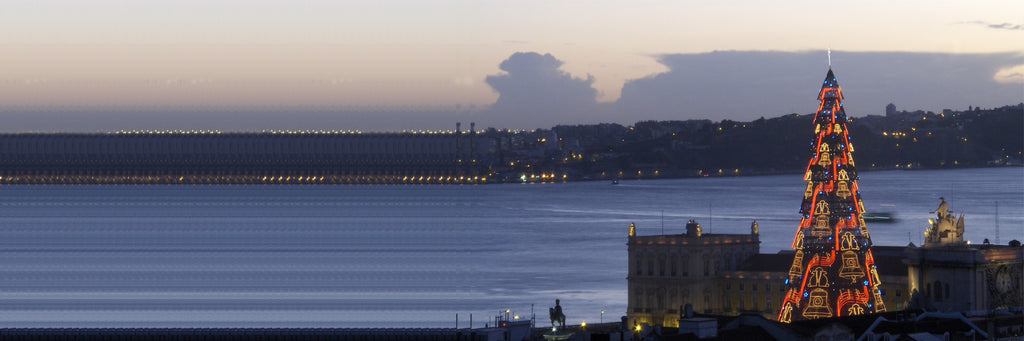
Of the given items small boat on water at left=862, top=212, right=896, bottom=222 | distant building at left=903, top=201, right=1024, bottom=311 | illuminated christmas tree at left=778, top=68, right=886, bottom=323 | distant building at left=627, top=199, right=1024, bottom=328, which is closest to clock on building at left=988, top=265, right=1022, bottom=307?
distant building at left=903, top=201, right=1024, bottom=311

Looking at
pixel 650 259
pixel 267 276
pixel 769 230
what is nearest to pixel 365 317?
pixel 650 259

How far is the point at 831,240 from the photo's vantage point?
34562 mm

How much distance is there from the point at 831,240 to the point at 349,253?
1762 inches

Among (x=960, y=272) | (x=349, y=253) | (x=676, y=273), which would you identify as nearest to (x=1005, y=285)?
(x=960, y=272)

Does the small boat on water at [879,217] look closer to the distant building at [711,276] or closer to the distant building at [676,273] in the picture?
the distant building at [711,276]

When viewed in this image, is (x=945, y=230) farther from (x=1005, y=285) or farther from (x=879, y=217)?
(x=879, y=217)

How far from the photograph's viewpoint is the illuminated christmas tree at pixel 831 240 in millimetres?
33344

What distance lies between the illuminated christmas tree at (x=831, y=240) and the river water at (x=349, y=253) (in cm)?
1178

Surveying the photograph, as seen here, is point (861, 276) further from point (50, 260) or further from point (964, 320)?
point (50, 260)

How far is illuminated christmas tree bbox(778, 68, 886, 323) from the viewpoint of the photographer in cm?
3334

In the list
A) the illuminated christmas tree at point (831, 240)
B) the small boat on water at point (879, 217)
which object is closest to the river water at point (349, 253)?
the small boat on water at point (879, 217)

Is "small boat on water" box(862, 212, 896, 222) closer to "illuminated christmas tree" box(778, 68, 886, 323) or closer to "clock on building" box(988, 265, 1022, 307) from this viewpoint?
"illuminated christmas tree" box(778, 68, 886, 323)

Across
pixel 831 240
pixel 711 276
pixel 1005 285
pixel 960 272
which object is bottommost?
pixel 1005 285

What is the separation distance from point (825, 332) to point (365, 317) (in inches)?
902
